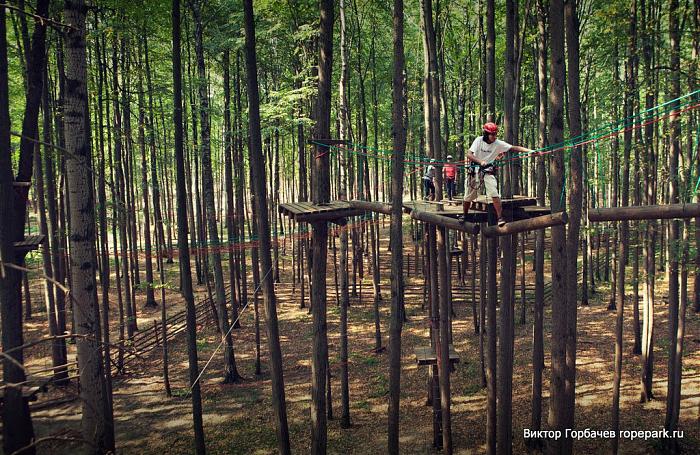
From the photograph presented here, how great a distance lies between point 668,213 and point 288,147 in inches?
1093

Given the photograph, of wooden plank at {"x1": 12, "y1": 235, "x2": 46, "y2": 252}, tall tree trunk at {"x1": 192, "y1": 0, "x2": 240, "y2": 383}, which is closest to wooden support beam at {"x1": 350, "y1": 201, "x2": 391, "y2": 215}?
wooden plank at {"x1": 12, "y1": 235, "x2": 46, "y2": 252}

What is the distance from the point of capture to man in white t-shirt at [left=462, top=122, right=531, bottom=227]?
647 cm

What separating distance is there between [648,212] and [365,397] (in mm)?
9197

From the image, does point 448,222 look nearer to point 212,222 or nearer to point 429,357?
point 429,357

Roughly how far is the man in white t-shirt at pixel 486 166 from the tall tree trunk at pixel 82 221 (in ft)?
17.1

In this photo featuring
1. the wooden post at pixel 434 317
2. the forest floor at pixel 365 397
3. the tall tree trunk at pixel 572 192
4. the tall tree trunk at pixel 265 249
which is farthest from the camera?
the forest floor at pixel 365 397

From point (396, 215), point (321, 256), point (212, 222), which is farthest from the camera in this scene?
point (212, 222)

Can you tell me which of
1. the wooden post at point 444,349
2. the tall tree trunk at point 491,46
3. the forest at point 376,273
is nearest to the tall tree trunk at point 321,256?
the forest at point 376,273

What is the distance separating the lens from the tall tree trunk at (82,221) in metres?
5.90

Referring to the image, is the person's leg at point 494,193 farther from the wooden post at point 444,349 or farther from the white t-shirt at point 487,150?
the wooden post at point 444,349

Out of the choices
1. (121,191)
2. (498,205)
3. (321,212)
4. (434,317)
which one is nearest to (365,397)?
(434,317)

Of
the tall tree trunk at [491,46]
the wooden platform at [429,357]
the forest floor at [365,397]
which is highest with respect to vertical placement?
the tall tree trunk at [491,46]

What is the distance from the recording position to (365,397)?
12.6 meters

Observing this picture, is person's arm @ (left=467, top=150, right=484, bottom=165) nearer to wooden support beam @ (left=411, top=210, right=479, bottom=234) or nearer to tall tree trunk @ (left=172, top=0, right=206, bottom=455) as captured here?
wooden support beam @ (left=411, top=210, right=479, bottom=234)
